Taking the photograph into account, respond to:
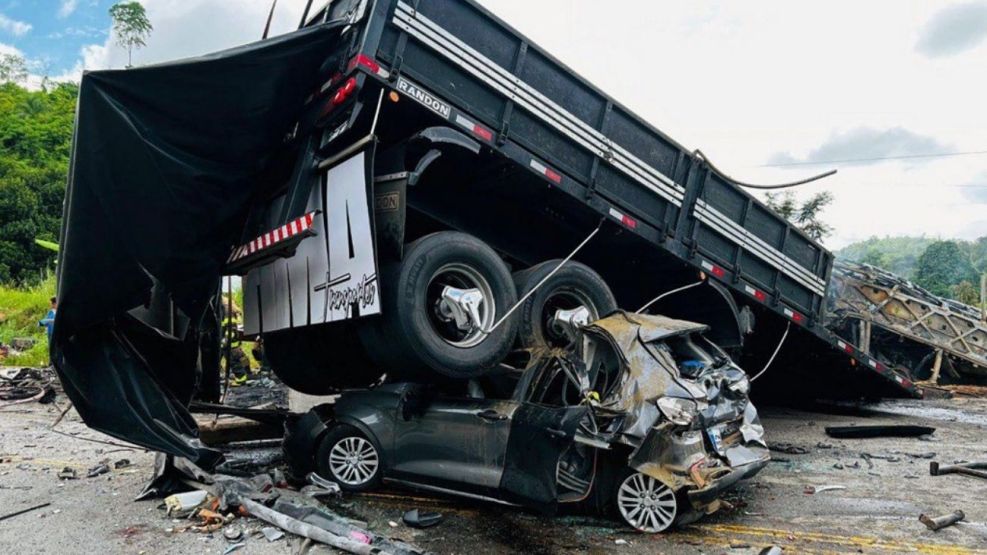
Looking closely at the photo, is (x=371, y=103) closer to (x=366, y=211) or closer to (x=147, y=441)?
(x=366, y=211)

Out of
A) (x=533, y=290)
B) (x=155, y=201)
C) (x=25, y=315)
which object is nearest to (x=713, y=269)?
(x=533, y=290)

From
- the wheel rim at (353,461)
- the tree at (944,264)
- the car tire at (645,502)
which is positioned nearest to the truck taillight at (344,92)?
the wheel rim at (353,461)

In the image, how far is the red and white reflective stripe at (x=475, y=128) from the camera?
15.6 feet

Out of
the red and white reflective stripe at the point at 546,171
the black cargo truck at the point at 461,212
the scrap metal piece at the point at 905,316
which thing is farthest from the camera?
the scrap metal piece at the point at 905,316

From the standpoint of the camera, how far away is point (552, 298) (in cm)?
584

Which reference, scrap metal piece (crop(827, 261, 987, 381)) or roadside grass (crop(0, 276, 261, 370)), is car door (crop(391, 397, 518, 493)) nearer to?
scrap metal piece (crop(827, 261, 987, 381))

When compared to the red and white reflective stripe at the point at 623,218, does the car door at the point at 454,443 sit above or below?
below

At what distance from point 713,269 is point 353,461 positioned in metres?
3.85

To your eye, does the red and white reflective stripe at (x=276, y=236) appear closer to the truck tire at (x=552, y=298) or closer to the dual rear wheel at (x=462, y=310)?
the dual rear wheel at (x=462, y=310)

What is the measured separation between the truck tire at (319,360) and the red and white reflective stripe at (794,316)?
4.44 meters

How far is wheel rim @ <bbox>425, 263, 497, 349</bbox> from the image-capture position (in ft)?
16.5

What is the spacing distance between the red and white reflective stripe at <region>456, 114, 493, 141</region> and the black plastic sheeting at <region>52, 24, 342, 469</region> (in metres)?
1.09

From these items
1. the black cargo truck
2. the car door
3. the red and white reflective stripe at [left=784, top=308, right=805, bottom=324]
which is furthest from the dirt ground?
the red and white reflective stripe at [left=784, top=308, right=805, bottom=324]

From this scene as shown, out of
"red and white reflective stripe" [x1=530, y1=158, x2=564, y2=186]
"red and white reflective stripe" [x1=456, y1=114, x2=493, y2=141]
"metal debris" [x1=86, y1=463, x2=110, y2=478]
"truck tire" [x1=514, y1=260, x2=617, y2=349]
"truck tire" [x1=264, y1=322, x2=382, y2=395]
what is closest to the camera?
"red and white reflective stripe" [x1=456, y1=114, x2=493, y2=141]
